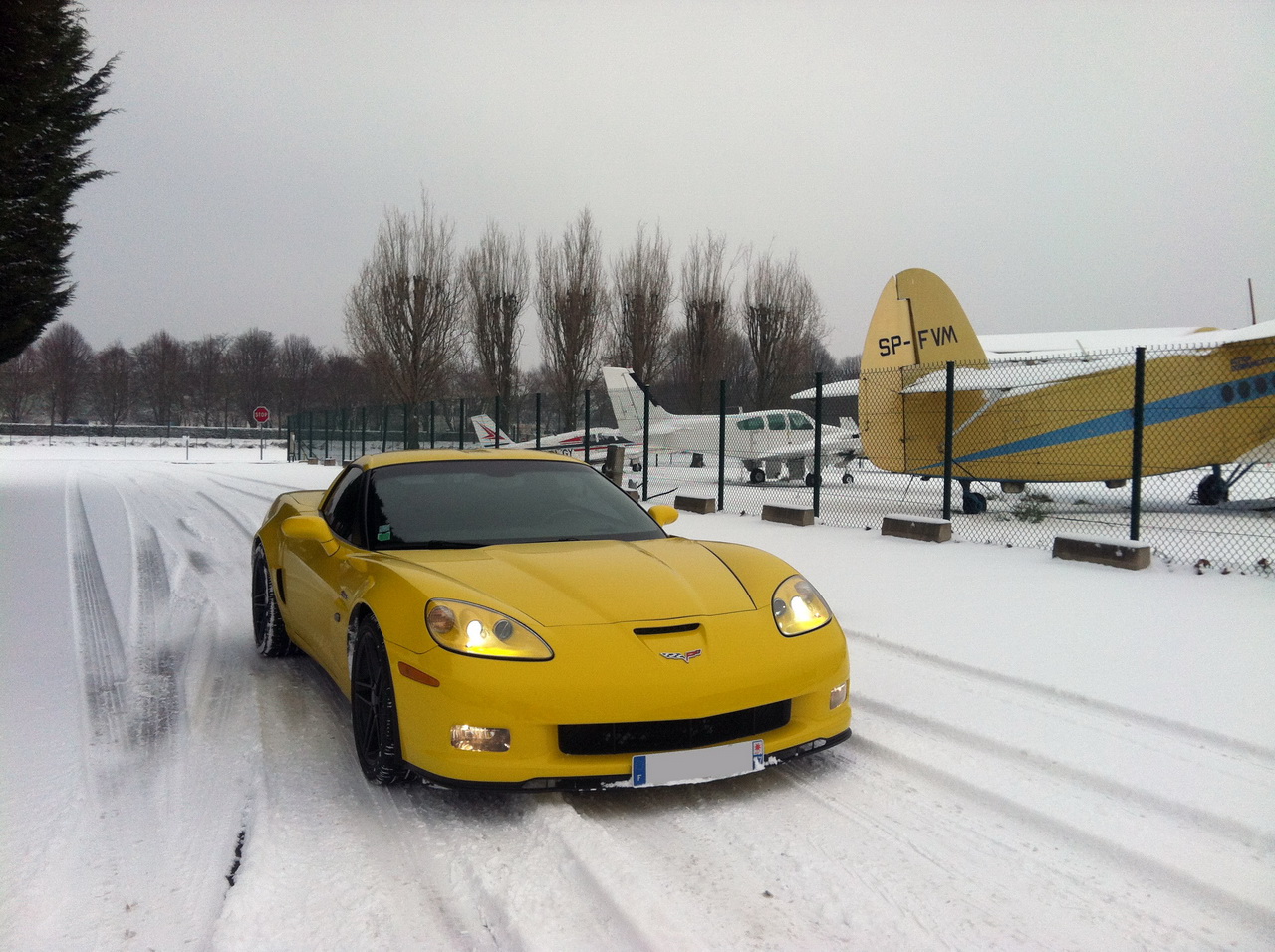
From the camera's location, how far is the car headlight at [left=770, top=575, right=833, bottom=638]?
3381 mm

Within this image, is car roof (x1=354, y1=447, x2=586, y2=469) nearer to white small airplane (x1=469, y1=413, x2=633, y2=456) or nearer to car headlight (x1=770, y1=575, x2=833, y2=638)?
car headlight (x1=770, y1=575, x2=833, y2=638)

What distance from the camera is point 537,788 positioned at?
2.89 meters

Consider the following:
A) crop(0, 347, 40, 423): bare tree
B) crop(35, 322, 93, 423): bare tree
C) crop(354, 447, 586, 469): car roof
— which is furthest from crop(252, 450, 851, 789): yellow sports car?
crop(35, 322, 93, 423): bare tree

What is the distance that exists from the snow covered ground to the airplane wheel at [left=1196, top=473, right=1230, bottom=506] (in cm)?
1113

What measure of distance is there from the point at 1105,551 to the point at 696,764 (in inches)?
284

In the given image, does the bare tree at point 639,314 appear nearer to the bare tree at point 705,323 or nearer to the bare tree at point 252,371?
the bare tree at point 705,323

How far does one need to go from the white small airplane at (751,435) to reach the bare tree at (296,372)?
232 ft

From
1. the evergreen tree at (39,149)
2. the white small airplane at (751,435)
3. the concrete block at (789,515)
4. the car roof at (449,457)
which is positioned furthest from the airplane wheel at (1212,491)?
the evergreen tree at (39,149)

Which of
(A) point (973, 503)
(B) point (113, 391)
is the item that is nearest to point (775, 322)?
(A) point (973, 503)

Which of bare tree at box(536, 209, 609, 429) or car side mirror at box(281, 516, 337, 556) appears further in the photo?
bare tree at box(536, 209, 609, 429)

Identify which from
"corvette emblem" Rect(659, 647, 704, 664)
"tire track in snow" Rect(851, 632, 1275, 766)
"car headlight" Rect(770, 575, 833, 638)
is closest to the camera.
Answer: "corvette emblem" Rect(659, 647, 704, 664)

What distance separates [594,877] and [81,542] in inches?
398

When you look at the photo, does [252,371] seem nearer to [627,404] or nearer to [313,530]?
[627,404]

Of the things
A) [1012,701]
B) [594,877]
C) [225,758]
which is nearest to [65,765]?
[225,758]
